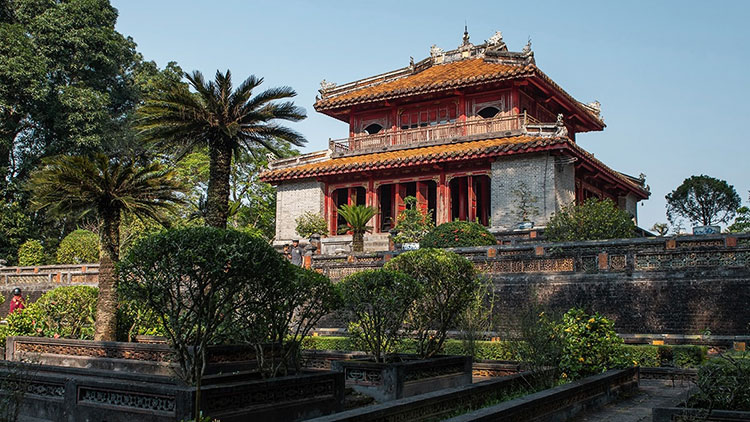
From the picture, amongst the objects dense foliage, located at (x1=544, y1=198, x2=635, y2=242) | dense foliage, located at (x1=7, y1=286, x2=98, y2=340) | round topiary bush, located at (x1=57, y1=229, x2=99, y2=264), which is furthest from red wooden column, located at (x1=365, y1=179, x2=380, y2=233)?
dense foliage, located at (x1=7, y1=286, x2=98, y2=340)

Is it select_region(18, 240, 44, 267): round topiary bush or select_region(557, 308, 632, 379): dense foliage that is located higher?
select_region(18, 240, 44, 267): round topiary bush

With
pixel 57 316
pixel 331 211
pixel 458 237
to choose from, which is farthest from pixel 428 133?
pixel 57 316

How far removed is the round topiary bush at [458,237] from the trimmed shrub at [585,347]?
9.57 meters

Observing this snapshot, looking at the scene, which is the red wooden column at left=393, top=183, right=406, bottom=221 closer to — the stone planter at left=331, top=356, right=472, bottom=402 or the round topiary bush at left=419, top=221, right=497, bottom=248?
the round topiary bush at left=419, top=221, right=497, bottom=248

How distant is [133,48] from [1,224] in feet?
60.0

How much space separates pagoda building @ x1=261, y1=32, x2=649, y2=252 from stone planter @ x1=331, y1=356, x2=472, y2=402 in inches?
636

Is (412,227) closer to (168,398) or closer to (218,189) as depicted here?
(218,189)

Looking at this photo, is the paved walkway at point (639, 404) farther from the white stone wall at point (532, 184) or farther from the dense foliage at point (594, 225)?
the white stone wall at point (532, 184)

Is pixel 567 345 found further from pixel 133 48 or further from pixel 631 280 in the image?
pixel 133 48

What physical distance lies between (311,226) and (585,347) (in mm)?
19521

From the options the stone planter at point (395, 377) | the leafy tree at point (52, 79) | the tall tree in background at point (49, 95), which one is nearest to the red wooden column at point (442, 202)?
the tall tree in background at point (49, 95)

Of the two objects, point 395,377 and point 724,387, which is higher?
point 724,387

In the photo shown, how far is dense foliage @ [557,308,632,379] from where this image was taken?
34.8ft

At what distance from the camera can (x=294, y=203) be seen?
3106 cm
